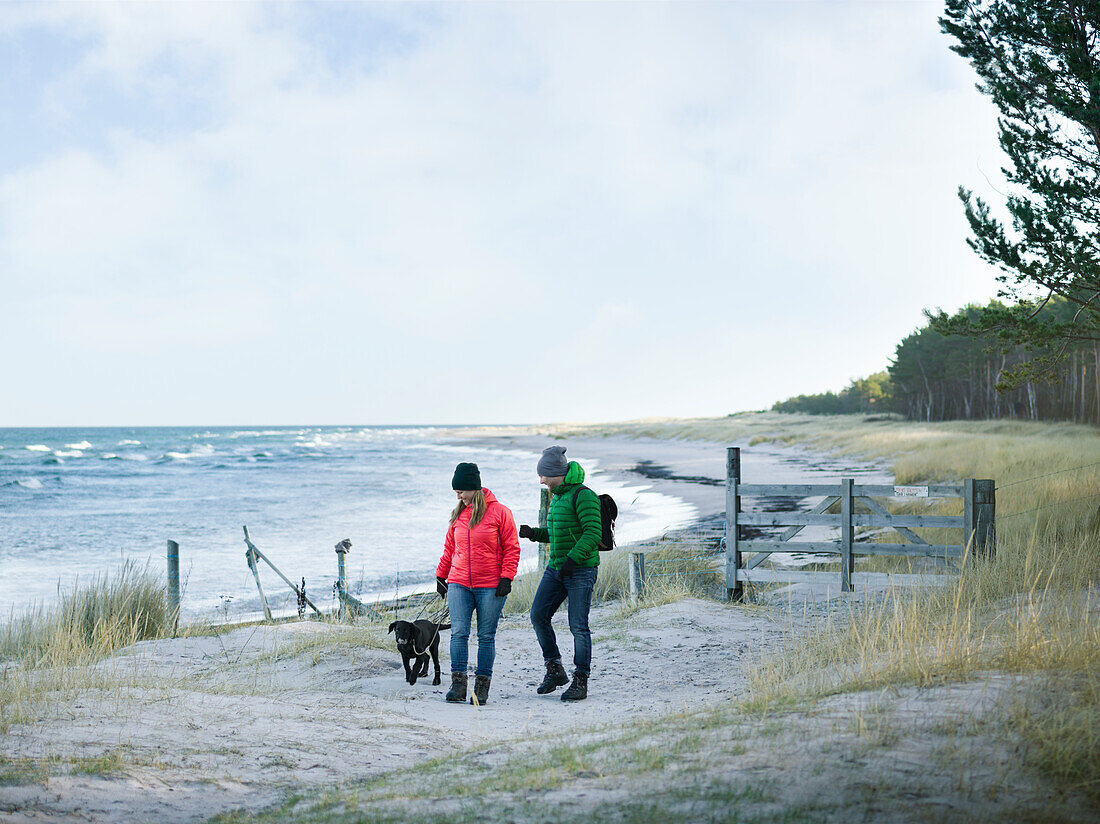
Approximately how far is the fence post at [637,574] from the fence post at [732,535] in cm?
116

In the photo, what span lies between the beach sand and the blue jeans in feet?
1.58

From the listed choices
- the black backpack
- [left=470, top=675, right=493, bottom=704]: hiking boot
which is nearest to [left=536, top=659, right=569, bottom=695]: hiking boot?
[left=470, top=675, right=493, bottom=704]: hiking boot

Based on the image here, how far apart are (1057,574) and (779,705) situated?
15.4 ft

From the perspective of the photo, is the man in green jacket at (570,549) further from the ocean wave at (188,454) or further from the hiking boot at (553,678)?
the ocean wave at (188,454)

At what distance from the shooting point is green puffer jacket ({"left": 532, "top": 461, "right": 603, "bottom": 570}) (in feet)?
20.9

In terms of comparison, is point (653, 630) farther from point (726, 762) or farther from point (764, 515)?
point (726, 762)

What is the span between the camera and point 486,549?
634 centimetres

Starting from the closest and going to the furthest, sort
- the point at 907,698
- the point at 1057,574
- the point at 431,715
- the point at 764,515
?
the point at 907,698 < the point at 431,715 < the point at 1057,574 < the point at 764,515

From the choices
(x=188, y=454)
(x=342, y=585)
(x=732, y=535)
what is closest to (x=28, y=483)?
(x=188, y=454)

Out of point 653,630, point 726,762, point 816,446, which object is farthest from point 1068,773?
point 816,446

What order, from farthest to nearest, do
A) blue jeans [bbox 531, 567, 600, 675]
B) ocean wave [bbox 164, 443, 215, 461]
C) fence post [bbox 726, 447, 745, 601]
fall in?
ocean wave [bbox 164, 443, 215, 461], fence post [bbox 726, 447, 745, 601], blue jeans [bbox 531, 567, 600, 675]

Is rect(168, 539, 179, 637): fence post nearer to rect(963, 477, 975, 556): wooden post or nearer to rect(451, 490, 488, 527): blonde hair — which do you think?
rect(451, 490, 488, 527): blonde hair

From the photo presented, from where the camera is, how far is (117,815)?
12.8ft

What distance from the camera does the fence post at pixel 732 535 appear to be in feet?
34.7
